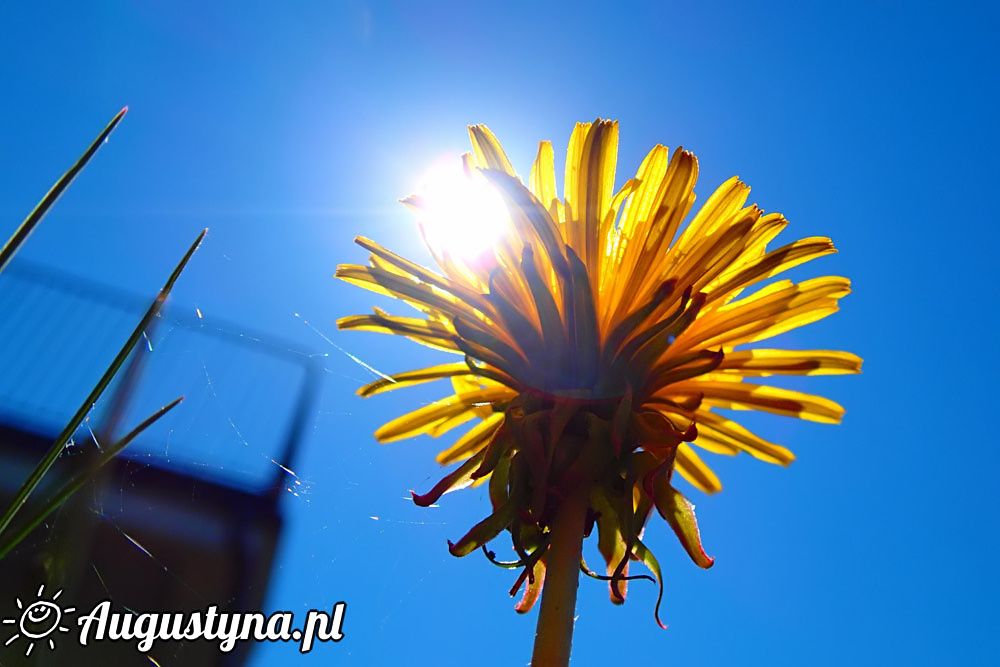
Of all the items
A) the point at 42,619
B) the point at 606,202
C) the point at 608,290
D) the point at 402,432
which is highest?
the point at 606,202

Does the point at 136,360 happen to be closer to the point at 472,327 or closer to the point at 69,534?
the point at 69,534

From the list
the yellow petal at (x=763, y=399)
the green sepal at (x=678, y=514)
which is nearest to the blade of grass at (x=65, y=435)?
the green sepal at (x=678, y=514)

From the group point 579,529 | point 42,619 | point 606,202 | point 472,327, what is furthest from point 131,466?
point 606,202

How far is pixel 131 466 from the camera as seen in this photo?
1.12m

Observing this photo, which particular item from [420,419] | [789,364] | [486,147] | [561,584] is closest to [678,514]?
[561,584]

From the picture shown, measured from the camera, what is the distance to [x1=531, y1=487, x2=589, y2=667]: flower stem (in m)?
0.75

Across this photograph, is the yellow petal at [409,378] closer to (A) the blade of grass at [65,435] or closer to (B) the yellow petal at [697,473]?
(B) the yellow petal at [697,473]

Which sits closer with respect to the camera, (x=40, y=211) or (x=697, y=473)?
(x=40, y=211)

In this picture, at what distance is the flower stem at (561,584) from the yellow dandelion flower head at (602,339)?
2 centimetres

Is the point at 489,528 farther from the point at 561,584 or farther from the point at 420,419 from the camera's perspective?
the point at 420,419

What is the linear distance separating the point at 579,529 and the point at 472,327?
285 mm

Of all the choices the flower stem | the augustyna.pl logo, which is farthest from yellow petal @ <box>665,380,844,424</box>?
the augustyna.pl logo

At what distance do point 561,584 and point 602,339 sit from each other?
0.31 meters

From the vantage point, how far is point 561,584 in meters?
0.79
